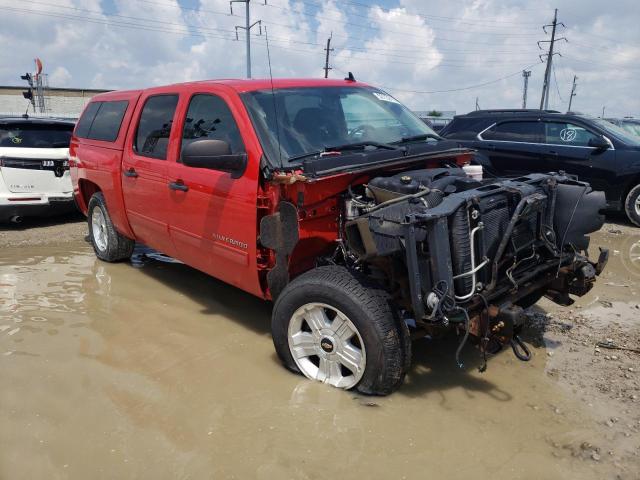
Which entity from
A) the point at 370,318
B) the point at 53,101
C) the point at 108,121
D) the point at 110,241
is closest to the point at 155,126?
the point at 108,121

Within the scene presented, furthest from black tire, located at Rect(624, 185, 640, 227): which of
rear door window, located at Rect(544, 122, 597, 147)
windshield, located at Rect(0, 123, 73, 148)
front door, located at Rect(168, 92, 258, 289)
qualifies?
windshield, located at Rect(0, 123, 73, 148)

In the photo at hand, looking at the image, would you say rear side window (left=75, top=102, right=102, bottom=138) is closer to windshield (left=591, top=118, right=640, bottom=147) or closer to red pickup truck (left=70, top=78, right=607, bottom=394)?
red pickup truck (left=70, top=78, right=607, bottom=394)

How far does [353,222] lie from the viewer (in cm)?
Result: 319

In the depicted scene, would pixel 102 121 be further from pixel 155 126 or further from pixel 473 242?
pixel 473 242

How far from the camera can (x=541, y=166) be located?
29.5ft

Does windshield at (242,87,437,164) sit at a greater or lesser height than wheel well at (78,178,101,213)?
greater

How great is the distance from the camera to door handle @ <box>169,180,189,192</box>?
4.36 m

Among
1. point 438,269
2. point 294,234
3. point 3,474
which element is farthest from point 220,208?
point 3,474

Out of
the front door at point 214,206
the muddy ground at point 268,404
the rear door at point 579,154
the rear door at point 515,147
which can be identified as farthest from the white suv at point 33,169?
the rear door at point 579,154

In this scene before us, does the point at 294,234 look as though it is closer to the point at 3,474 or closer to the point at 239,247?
the point at 239,247

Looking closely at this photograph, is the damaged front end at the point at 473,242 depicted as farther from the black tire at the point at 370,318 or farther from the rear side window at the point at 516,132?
the rear side window at the point at 516,132

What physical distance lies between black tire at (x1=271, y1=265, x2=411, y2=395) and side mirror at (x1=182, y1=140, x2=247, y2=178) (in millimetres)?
954

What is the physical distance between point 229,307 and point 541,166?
6.22 metres

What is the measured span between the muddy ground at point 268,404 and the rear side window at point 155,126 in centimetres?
145
